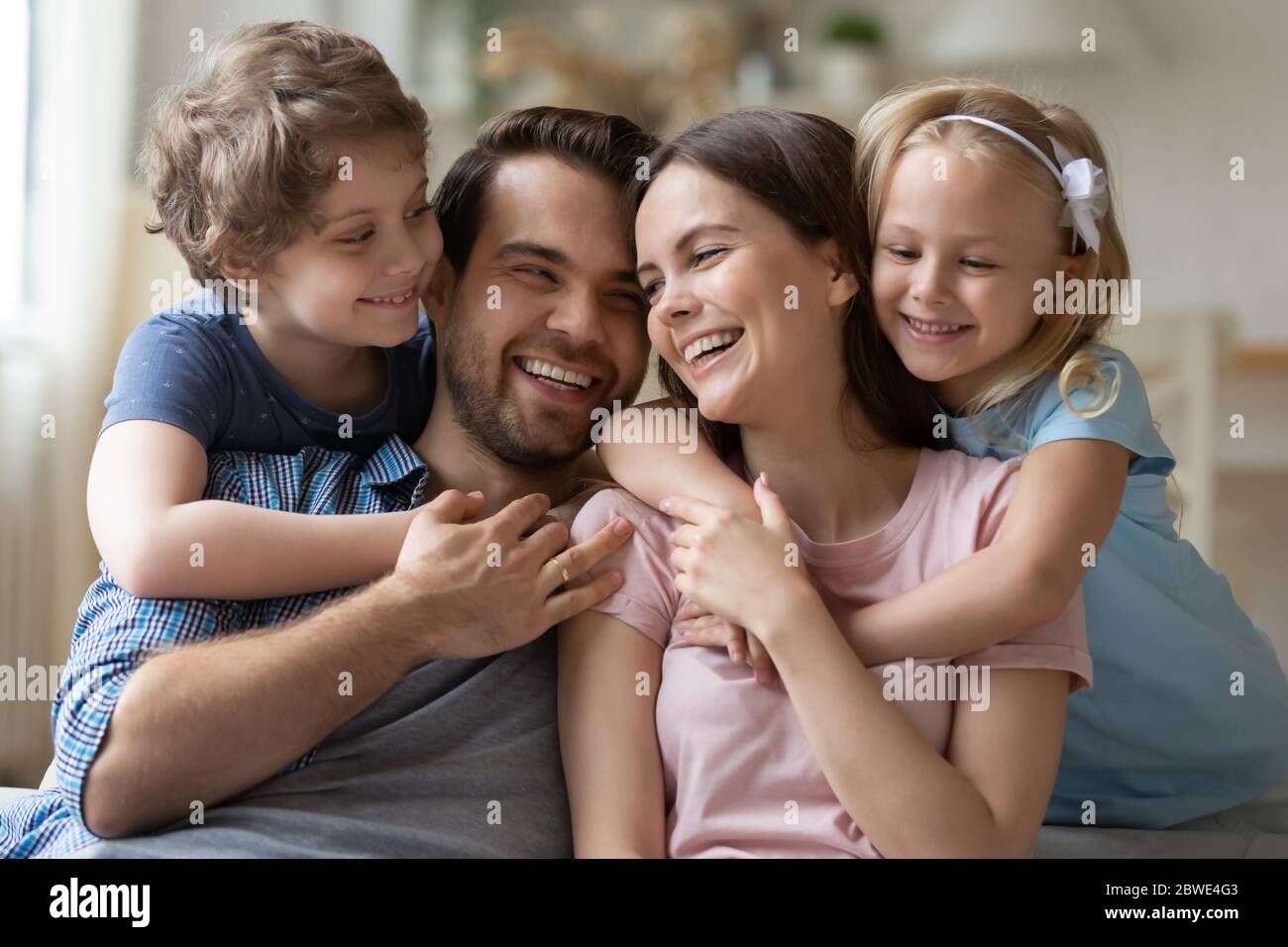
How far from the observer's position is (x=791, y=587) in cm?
125

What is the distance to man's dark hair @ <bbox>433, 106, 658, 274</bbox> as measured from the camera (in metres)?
1.63

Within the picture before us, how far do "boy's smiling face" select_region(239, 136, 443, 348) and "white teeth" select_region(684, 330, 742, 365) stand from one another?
1.23 feet

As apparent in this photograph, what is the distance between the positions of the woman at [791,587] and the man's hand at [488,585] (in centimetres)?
3

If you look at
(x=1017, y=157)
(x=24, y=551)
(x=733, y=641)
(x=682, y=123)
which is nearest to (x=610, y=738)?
(x=733, y=641)

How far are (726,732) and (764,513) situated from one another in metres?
0.23

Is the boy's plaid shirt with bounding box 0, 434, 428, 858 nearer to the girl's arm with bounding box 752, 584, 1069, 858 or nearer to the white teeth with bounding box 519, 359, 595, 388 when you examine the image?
the white teeth with bounding box 519, 359, 595, 388

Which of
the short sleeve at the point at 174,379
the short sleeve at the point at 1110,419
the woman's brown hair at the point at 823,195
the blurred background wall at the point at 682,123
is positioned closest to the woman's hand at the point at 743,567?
the woman's brown hair at the point at 823,195

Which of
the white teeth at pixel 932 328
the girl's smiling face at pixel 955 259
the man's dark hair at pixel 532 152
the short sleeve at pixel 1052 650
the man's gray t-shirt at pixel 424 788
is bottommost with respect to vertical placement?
the man's gray t-shirt at pixel 424 788

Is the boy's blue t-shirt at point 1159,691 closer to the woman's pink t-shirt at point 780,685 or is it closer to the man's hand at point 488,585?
the woman's pink t-shirt at point 780,685

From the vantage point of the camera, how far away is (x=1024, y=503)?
1.32m

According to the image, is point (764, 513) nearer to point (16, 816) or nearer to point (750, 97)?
point (16, 816)

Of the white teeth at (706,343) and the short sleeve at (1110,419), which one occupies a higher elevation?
the white teeth at (706,343)

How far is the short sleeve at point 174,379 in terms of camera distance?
1.46 m
